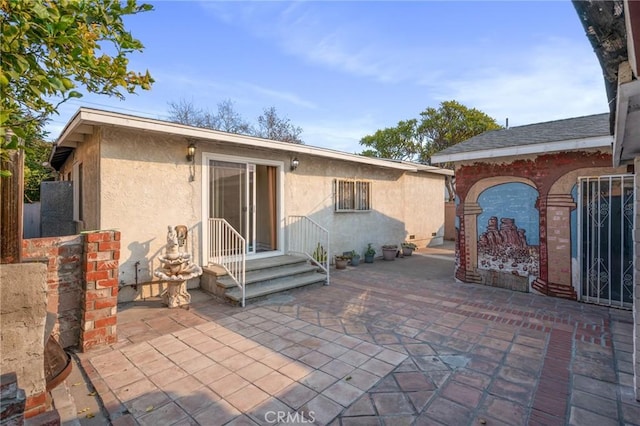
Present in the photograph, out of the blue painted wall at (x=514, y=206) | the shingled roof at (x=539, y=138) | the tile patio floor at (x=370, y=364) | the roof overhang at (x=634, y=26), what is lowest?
the tile patio floor at (x=370, y=364)

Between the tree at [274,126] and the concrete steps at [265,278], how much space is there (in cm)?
1645

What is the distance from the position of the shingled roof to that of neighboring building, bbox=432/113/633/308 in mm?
19

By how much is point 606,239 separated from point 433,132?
16150 mm

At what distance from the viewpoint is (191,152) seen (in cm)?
607

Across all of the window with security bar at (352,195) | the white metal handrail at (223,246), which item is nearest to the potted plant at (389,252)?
the window with security bar at (352,195)

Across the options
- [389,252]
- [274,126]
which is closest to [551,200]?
[389,252]

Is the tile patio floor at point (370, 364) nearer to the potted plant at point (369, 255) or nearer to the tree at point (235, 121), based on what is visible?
the potted plant at point (369, 255)

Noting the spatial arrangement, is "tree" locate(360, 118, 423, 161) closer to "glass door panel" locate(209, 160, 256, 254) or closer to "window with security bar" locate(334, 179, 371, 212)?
"window with security bar" locate(334, 179, 371, 212)

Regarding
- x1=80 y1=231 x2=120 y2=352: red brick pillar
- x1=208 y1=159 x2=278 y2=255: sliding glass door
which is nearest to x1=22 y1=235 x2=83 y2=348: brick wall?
x1=80 y1=231 x2=120 y2=352: red brick pillar

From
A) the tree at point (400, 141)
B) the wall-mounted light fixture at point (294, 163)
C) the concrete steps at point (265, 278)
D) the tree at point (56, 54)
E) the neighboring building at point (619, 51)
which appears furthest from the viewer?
the tree at point (400, 141)

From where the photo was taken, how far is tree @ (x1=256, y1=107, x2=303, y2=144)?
22234 mm

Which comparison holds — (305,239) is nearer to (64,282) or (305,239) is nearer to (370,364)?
(370,364)

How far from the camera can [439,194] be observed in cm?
1327

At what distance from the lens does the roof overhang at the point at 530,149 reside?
16.9 ft
